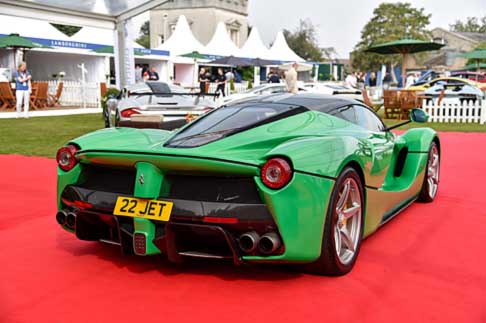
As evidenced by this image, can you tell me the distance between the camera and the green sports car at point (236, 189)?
314cm

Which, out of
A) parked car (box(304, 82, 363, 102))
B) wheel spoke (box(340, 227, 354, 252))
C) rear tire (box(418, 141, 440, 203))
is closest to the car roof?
wheel spoke (box(340, 227, 354, 252))

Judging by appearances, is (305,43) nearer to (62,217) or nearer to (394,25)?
(394,25)

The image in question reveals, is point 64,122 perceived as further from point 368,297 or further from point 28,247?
point 368,297

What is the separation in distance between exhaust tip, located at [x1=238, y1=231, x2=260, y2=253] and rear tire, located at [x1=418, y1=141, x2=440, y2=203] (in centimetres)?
289

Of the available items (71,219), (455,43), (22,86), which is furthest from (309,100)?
(455,43)

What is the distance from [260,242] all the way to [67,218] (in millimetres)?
1392

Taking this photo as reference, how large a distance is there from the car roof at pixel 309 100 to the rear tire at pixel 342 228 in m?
0.81

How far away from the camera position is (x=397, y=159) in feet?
16.9

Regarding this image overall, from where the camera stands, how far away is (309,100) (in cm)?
442

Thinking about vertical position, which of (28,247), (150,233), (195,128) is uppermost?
(195,128)

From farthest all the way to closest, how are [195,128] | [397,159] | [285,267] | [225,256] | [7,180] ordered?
1. [7,180]
2. [397,159]
3. [195,128]
4. [285,267]
5. [225,256]

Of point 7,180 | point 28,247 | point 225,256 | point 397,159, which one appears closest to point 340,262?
point 225,256

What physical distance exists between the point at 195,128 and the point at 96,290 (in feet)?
4.60

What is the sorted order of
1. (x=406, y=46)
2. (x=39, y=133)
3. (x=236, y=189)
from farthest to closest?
1. (x=406, y=46)
2. (x=39, y=133)
3. (x=236, y=189)
